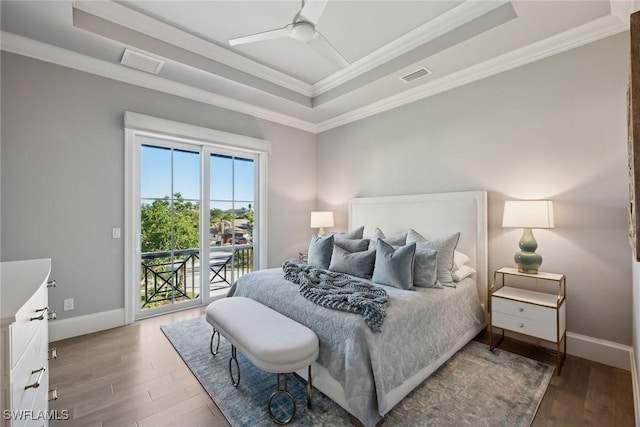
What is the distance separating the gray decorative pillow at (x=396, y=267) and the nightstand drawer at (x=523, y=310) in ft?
2.74

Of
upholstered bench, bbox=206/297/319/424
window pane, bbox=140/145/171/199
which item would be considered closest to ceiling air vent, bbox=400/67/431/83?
upholstered bench, bbox=206/297/319/424

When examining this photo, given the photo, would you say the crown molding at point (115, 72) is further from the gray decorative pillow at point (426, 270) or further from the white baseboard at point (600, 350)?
the white baseboard at point (600, 350)

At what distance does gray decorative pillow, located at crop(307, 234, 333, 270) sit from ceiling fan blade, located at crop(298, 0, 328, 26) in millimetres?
2047

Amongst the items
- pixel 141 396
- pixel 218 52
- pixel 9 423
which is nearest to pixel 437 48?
pixel 218 52

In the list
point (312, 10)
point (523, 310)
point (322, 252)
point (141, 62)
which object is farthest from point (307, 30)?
point (523, 310)

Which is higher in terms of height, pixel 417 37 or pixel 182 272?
pixel 417 37

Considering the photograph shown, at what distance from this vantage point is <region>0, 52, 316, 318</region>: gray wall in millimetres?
2537

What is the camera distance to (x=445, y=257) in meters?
2.67

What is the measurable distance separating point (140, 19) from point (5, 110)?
56.6 inches

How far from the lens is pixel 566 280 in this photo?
2510mm

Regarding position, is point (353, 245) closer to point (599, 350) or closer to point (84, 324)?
point (599, 350)

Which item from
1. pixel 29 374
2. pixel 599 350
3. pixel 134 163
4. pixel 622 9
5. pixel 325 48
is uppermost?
pixel 622 9

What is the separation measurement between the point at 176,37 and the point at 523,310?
13.4 feet

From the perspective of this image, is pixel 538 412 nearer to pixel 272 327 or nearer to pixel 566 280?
pixel 566 280
